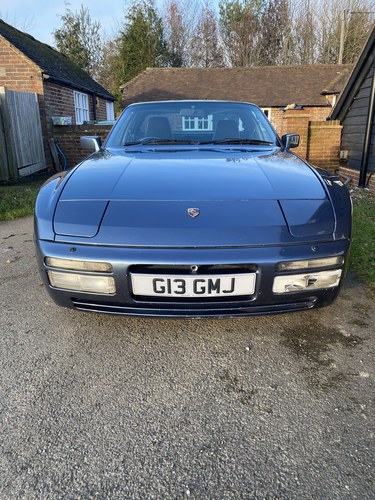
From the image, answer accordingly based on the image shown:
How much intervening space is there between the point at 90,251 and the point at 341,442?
55.8 inches

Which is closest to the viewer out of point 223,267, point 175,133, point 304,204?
point 223,267

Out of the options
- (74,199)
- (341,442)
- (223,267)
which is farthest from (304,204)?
(74,199)

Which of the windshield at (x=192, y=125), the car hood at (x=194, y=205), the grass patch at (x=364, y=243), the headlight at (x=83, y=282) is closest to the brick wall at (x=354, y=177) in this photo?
the grass patch at (x=364, y=243)

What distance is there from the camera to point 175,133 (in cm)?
329

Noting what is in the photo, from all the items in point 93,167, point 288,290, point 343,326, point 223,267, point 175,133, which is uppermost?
point 175,133

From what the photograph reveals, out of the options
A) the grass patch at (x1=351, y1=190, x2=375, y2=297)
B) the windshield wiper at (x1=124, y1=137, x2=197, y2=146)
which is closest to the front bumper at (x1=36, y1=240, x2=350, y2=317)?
the grass patch at (x1=351, y1=190, x2=375, y2=297)

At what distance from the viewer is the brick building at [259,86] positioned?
2041 centimetres

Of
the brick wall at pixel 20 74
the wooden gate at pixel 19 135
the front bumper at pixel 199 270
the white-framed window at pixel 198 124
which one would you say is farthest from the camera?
the brick wall at pixel 20 74

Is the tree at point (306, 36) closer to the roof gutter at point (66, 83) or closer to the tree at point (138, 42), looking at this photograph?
the tree at point (138, 42)

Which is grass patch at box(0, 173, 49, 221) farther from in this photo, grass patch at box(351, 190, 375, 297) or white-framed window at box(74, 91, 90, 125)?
white-framed window at box(74, 91, 90, 125)

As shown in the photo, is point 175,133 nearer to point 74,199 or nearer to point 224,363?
point 74,199

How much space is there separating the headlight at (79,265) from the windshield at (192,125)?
155 centimetres

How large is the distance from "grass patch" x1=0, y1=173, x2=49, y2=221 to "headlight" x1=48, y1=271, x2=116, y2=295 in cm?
404

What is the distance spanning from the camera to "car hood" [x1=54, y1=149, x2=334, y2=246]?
1872 millimetres
